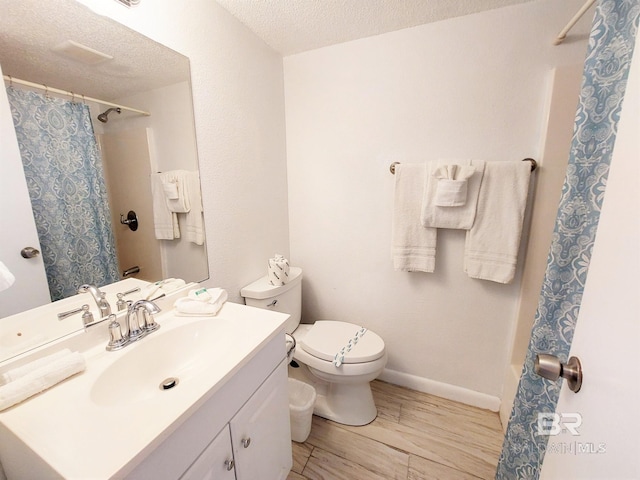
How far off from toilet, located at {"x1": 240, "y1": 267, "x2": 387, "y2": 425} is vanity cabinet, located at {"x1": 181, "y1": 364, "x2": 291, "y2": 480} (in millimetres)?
386

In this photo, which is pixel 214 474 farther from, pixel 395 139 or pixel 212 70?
pixel 395 139

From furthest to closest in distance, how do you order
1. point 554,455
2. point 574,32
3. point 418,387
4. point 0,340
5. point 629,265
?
point 418,387, point 574,32, point 0,340, point 554,455, point 629,265

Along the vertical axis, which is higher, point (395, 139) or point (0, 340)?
point (395, 139)

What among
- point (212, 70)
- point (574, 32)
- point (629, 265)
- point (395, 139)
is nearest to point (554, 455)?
point (629, 265)

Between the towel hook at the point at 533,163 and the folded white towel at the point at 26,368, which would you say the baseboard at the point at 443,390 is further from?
the folded white towel at the point at 26,368

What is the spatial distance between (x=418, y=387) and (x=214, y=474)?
146 centimetres

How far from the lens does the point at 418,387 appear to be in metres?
1.74

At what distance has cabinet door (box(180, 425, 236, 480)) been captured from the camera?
Result: 2.07ft

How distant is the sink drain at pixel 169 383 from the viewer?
82 cm

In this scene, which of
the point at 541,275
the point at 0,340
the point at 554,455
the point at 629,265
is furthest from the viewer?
the point at 541,275

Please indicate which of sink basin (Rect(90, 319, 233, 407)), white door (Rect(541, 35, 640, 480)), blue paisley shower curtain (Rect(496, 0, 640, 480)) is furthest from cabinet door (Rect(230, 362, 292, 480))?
blue paisley shower curtain (Rect(496, 0, 640, 480))

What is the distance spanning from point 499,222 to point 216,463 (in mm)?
1526

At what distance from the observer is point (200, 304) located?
1.02 m

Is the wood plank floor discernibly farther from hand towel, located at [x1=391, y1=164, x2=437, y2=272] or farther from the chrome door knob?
the chrome door knob
